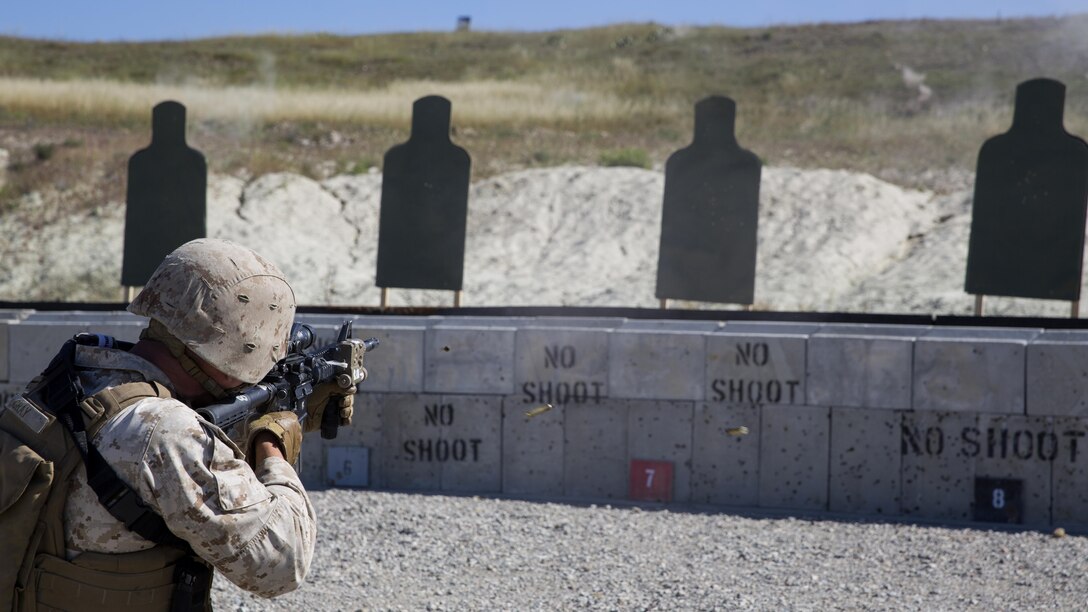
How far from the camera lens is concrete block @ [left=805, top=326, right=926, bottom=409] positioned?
7.34 m

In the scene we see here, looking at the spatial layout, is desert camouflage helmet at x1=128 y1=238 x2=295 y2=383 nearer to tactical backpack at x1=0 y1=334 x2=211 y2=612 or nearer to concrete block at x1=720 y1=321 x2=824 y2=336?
tactical backpack at x1=0 y1=334 x2=211 y2=612

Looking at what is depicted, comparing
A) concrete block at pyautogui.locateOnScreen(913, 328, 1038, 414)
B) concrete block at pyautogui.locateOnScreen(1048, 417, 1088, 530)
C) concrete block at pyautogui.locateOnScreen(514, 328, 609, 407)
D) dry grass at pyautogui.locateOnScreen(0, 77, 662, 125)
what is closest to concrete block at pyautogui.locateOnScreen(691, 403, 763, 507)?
concrete block at pyautogui.locateOnScreen(514, 328, 609, 407)

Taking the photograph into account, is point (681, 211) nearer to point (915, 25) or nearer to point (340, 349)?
point (340, 349)

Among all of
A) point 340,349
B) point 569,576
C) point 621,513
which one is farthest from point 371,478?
point 340,349

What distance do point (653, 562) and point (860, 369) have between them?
205 centimetres

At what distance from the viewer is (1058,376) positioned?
7.05 m

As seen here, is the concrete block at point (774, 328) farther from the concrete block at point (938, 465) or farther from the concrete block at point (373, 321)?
the concrete block at point (373, 321)

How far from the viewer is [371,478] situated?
8.24 metres

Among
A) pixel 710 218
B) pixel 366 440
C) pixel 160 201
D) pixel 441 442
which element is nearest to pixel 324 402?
pixel 441 442

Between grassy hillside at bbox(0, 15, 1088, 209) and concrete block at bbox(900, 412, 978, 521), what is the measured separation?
13.9 meters

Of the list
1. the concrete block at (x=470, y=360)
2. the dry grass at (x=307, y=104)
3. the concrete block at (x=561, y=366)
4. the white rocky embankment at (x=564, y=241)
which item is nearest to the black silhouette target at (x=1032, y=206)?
the concrete block at (x=561, y=366)

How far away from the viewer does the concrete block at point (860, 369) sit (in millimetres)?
7340

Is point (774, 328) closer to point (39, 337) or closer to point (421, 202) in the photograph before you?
point (421, 202)

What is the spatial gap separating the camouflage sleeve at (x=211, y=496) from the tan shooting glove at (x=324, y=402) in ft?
2.48
